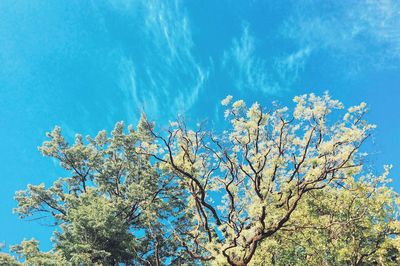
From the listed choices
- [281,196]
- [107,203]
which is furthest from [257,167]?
[107,203]

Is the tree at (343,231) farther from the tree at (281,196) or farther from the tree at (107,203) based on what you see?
the tree at (107,203)

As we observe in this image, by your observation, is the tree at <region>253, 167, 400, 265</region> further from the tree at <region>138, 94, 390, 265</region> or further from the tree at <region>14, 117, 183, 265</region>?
the tree at <region>14, 117, 183, 265</region>

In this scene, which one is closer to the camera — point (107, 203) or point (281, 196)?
point (281, 196)

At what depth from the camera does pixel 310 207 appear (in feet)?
59.9

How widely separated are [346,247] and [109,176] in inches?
761

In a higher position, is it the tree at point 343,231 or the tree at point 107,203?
the tree at point 107,203

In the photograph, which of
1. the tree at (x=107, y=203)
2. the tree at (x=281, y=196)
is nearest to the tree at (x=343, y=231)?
the tree at (x=281, y=196)

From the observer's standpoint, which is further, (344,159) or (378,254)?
(378,254)

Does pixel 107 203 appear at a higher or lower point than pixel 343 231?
higher

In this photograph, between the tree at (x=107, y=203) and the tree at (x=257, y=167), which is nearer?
the tree at (x=257, y=167)

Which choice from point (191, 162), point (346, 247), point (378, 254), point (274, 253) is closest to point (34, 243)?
point (191, 162)

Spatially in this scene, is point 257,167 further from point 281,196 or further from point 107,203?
point 107,203

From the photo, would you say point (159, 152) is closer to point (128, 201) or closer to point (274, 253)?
point (274, 253)

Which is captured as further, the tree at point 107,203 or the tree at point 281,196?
the tree at point 107,203
